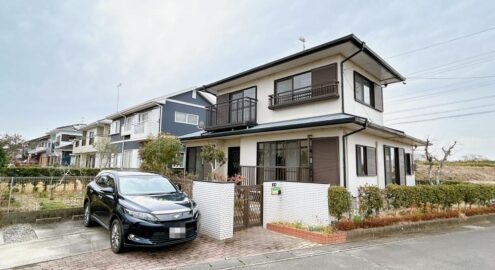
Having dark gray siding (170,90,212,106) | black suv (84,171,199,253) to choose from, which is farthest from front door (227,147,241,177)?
dark gray siding (170,90,212,106)

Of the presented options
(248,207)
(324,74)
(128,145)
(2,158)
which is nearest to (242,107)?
(324,74)

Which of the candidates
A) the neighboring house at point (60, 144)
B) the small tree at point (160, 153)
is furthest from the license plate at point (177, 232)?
the neighboring house at point (60, 144)

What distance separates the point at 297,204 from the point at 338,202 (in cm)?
124

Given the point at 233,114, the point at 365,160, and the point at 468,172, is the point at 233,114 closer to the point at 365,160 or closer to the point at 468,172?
the point at 365,160

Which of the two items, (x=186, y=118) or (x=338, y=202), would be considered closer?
(x=338, y=202)

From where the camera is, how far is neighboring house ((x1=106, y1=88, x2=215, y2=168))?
71.1 feet

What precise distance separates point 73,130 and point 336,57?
4611cm

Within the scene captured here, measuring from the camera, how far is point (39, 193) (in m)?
11.0

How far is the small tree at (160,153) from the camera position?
12305mm

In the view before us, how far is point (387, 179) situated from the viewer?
1245 centimetres

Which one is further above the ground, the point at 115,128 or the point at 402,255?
the point at 115,128

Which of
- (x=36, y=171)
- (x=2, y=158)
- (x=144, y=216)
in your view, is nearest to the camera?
(x=144, y=216)

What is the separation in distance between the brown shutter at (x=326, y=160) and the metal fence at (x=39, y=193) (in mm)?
8930

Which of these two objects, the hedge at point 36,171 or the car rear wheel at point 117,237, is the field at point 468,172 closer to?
the car rear wheel at point 117,237
